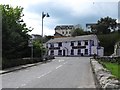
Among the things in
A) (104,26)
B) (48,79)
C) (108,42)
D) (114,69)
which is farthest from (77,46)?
(48,79)

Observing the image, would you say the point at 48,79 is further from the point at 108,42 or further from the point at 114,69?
the point at 108,42

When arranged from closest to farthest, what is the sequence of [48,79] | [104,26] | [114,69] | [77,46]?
1. [48,79]
2. [114,69]
3. [77,46]
4. [104,26]

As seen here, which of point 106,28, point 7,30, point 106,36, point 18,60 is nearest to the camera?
point 7,30

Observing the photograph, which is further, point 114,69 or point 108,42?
point 108,42

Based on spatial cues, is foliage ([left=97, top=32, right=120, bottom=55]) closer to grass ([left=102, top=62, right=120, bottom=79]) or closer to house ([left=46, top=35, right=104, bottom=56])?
house ([left=46, top=35, right=104, bottom=56])

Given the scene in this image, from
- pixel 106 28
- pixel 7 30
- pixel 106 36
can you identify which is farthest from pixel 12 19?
pixel 106 28

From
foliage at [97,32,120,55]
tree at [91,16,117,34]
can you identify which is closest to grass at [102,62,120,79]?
foliage at [97,32,120,55]

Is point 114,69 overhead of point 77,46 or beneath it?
beneath

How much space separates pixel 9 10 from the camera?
53.8m

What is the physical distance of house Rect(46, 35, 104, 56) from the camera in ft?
361

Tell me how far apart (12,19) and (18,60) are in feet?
27.1

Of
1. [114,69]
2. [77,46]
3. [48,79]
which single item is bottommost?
[48,79]

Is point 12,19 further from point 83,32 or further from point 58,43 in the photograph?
point 83,32

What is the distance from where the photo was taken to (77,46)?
11650 cm
